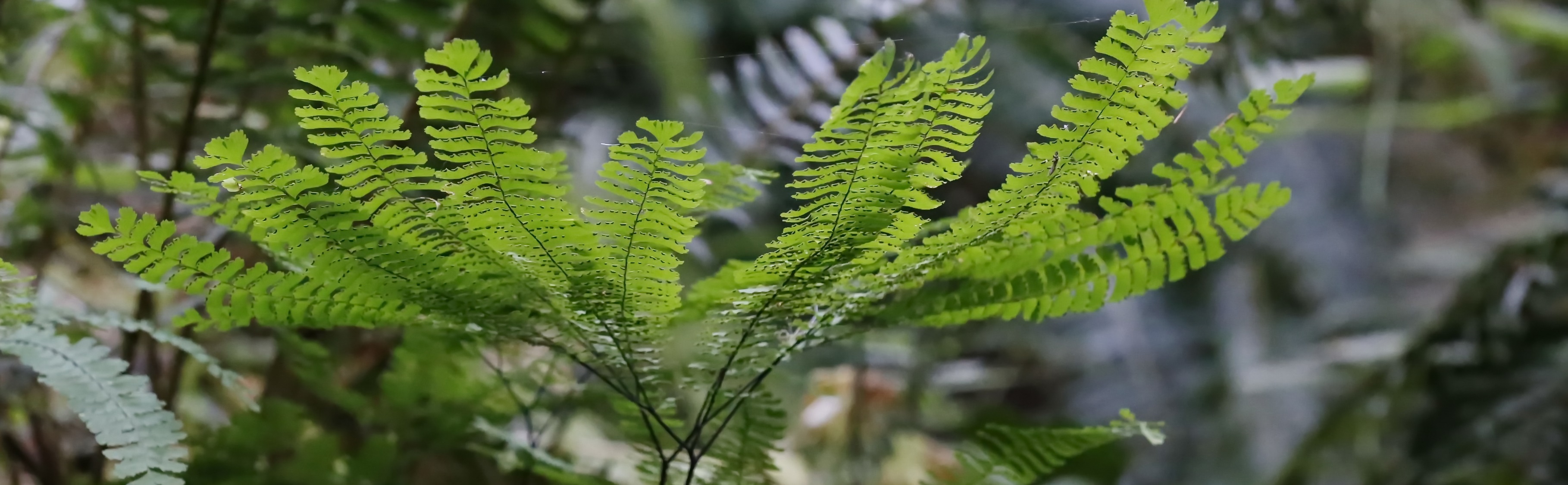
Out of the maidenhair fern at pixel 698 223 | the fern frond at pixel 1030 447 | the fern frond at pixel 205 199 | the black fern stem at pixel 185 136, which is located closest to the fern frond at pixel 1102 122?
the maidenhair fern at pixel 698 223

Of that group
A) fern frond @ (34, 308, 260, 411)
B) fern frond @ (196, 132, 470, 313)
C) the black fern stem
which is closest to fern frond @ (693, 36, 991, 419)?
fern frond @ (196, 132, 470, 313)

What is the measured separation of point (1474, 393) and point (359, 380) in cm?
106

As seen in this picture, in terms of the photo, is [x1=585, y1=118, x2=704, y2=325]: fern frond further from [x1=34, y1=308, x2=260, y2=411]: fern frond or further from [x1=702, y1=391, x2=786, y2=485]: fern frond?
[x1=34, y1=308, x2=260, y2=411]: fern frond

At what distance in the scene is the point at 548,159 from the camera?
0.29 metres

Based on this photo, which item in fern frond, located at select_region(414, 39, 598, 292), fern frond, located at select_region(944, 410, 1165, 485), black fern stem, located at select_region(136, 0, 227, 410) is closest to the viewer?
fern frond, located at select_region(414, 39, 598, 292)

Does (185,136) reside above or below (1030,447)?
above

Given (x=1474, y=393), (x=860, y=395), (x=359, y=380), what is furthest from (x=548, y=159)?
(x=1474, y=393)

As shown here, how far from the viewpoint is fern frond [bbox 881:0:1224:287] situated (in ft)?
0.90

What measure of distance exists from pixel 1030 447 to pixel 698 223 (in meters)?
0.19

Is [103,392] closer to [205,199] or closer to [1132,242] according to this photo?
[205,199]

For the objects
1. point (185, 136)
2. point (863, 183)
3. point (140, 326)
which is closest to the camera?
point (863, 183)

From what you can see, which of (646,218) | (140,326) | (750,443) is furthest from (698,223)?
(140,326)

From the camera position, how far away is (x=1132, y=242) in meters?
0.37

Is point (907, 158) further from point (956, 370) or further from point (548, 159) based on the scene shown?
point (956, 370)
